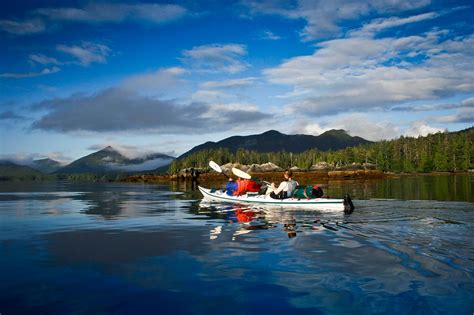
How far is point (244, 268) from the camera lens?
1143cm

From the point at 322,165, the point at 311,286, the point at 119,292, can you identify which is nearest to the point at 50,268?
the point at 119,292

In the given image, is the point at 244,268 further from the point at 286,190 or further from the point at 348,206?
the point at 286,190

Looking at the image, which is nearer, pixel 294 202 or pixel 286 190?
pixel 294 202

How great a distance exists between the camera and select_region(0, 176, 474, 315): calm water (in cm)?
855

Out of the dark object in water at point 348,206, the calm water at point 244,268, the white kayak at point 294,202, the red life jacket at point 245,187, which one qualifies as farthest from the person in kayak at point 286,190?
the calm water at point 244,268

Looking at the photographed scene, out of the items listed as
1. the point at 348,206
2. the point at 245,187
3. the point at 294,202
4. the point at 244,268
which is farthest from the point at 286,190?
the point at 244,268

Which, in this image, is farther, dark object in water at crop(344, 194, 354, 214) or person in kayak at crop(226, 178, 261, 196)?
person in kayak at crop(226, 178, 261, 196)

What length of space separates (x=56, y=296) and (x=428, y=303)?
350 inches

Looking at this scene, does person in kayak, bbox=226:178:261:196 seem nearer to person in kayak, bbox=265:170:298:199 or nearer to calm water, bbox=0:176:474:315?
person in kayak, bbox=265:170:298:199

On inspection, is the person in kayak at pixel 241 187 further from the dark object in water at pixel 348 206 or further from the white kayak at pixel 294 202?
the dark object in water at pixel 348 206

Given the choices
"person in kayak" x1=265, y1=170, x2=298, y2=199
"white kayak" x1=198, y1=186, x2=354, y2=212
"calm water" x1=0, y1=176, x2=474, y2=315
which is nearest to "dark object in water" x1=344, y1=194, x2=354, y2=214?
"white kayak" x1=198, y1=186, x2=354, y2=212

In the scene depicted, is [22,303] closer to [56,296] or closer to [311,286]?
[56,296]

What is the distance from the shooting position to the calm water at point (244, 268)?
855 cm

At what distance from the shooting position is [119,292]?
31.1ft
